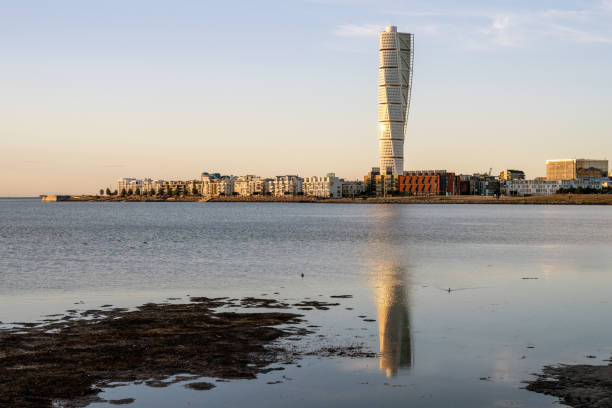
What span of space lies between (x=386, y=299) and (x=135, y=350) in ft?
35.7

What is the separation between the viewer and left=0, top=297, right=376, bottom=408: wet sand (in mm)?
12281

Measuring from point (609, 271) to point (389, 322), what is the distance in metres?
18.5

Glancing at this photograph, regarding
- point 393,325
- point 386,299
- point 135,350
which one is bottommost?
point 386,299

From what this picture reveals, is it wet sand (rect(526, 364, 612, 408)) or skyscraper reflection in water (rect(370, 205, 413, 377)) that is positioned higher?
wet sand (rect(526, 364, 612, 408))

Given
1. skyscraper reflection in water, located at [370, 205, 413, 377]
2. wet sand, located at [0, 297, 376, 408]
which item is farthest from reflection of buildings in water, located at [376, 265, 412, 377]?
wet sand, located at [0, 297, 376, 408]

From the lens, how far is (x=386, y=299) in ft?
77.5

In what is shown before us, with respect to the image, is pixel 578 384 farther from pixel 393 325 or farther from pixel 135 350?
pixel 135 350

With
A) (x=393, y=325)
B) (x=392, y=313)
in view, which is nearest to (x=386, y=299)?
(x=392, y=313)

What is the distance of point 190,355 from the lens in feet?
47.9

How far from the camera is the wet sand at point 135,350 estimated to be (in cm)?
1228

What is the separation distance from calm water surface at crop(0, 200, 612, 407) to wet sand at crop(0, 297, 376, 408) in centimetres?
69

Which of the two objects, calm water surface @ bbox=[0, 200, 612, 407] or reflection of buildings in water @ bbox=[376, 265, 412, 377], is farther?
reflection of buildings in water @ bbox=[376, 265, 412, 377]

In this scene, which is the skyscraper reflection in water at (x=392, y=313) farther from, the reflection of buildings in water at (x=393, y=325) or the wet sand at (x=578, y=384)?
the wet sand at (x=578, y=384)

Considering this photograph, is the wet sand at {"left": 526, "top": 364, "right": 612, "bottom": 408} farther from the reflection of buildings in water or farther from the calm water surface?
the reflection of buildings in water
